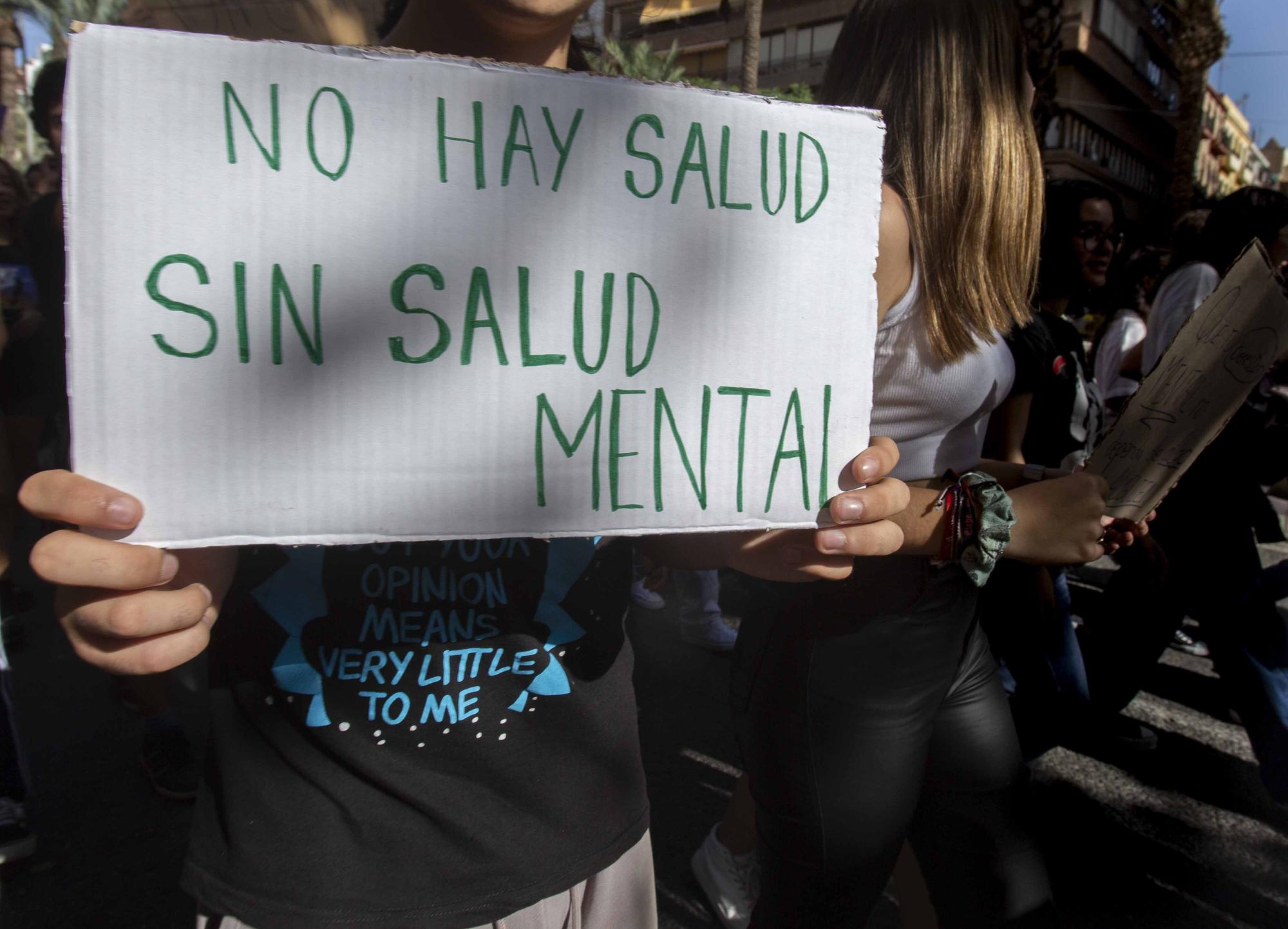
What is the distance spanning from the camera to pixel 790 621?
140cm

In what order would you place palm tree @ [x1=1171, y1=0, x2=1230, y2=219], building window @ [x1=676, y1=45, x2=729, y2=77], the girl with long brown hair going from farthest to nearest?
building window @ [x1=676, y1=45, x2=729, y2=77] → palm tree @ [x1=1171, y1=0, x2=1230, y2=219] → the girl with long brown hair

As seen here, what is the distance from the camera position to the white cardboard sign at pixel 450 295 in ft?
2.39

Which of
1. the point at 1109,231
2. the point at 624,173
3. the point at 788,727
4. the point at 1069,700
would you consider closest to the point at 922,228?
the point at 624,173

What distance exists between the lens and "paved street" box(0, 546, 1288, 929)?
216 cm

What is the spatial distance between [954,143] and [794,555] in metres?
0.71

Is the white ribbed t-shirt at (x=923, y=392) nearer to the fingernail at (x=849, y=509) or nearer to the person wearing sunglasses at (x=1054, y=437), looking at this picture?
the person wearing sunglasses at (x=1054, y=437)

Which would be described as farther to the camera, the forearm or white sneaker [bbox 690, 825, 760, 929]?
white sneaker [bbox 690, 825, 760, 929]

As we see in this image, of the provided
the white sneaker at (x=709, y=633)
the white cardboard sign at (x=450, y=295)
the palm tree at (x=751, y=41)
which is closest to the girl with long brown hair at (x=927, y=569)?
the white cardboard sign at (x=450, y=295)

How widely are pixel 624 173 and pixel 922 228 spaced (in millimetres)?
608

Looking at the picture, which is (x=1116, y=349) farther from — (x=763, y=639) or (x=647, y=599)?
(x=763, y=639)

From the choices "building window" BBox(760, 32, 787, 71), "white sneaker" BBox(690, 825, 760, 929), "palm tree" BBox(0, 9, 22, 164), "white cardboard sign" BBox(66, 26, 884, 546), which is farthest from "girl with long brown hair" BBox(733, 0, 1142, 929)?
"building window" BBox(760, 32, 787, 71)

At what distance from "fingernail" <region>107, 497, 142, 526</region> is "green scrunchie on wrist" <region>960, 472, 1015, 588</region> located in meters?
1.01

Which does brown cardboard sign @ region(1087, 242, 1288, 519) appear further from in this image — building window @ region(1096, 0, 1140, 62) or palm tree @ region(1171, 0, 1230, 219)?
building window @ region(1096, 0, 1140, 62)

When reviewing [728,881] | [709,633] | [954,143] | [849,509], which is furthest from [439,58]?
[709,633]
